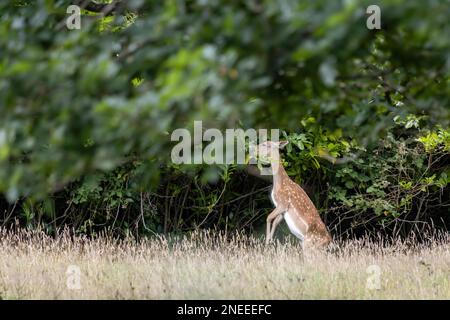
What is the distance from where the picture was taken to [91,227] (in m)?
9.68

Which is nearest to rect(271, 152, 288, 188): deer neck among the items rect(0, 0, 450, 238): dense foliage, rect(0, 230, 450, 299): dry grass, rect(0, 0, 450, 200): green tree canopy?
rect(0, 230, 450, 299): dry grass

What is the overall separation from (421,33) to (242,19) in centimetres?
58

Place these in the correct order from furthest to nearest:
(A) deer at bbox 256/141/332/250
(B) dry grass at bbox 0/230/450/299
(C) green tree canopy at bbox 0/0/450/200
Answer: (A) deer at bbox 256/141/332/250, (B) dry grass at bbox 0/230/450/299, (C) green tree canopy at bbox 0/0/450/200

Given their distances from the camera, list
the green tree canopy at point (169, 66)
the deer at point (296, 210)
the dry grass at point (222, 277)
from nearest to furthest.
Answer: the green tree canopy at point (169, 66), the dry grass at point (222, 277), the deer at point (296, 210)

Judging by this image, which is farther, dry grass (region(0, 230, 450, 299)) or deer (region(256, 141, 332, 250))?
deer (region(256, 141, 332, 250))

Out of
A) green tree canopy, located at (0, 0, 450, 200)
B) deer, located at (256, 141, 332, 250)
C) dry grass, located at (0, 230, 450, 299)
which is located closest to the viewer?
green tree canopy, located at (0, 0, 450, 200)

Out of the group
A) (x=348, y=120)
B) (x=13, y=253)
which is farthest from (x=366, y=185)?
(x=348, y=120)

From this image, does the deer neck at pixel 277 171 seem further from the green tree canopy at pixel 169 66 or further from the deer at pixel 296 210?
→ the green tree canopy at pixel 169 66

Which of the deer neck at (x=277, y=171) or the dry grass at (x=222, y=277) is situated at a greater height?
the deer neck at (x=277, y=171)

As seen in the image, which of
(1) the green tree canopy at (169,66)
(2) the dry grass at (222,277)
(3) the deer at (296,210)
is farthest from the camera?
(3) the deer at (296,210)

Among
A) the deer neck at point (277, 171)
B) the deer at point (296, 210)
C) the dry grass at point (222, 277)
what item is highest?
the deer neck at point (277, 171)

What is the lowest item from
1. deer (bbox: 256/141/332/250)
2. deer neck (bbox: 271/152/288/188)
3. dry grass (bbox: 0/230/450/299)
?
dry grass (bbox: 0/230/450/299)

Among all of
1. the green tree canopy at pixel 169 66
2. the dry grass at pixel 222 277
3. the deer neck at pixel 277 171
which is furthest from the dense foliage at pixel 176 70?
the deer neck at pixel 277 171

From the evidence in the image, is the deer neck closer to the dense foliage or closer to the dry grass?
the dry grass
